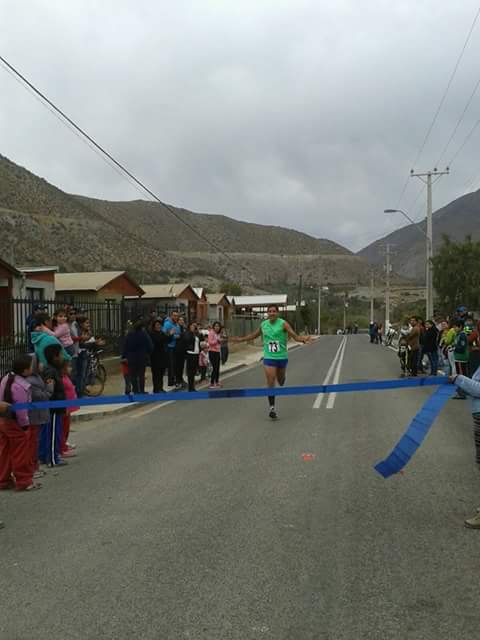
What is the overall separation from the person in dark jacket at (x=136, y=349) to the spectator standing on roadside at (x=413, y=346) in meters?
7.98

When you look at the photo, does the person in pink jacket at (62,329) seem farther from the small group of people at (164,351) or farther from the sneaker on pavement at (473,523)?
the sneaker on pavement at (473,523)

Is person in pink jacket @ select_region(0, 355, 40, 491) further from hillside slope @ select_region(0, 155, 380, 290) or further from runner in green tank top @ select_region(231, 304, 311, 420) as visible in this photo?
hillside slope @ select_region(0, 155, 380, 290)

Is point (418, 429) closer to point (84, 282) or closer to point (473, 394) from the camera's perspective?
point (473, 394)

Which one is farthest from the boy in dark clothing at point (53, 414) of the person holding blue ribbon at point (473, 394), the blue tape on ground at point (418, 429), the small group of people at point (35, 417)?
the person holding blue ribbon at point (473, 394)

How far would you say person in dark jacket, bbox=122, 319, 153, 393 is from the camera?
12727 mm

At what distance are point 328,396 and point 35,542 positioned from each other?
30.8ft

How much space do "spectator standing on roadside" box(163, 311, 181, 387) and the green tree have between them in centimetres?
2141

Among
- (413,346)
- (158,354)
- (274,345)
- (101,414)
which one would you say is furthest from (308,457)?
(413,346)

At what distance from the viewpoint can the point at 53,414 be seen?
7.92m

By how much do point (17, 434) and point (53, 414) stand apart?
125 centimetres

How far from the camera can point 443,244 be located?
36156 mm

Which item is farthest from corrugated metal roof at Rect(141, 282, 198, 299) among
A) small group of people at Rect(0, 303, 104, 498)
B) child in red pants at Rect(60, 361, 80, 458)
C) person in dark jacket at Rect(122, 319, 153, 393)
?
child in red pants at Rect(60, 361, 80, 458)

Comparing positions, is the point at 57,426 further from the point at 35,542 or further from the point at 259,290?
the point at 259,290

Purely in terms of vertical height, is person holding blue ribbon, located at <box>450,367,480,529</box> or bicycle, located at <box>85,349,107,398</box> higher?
person holding blue ribbon, located at <box>450,367,480,529</box>
